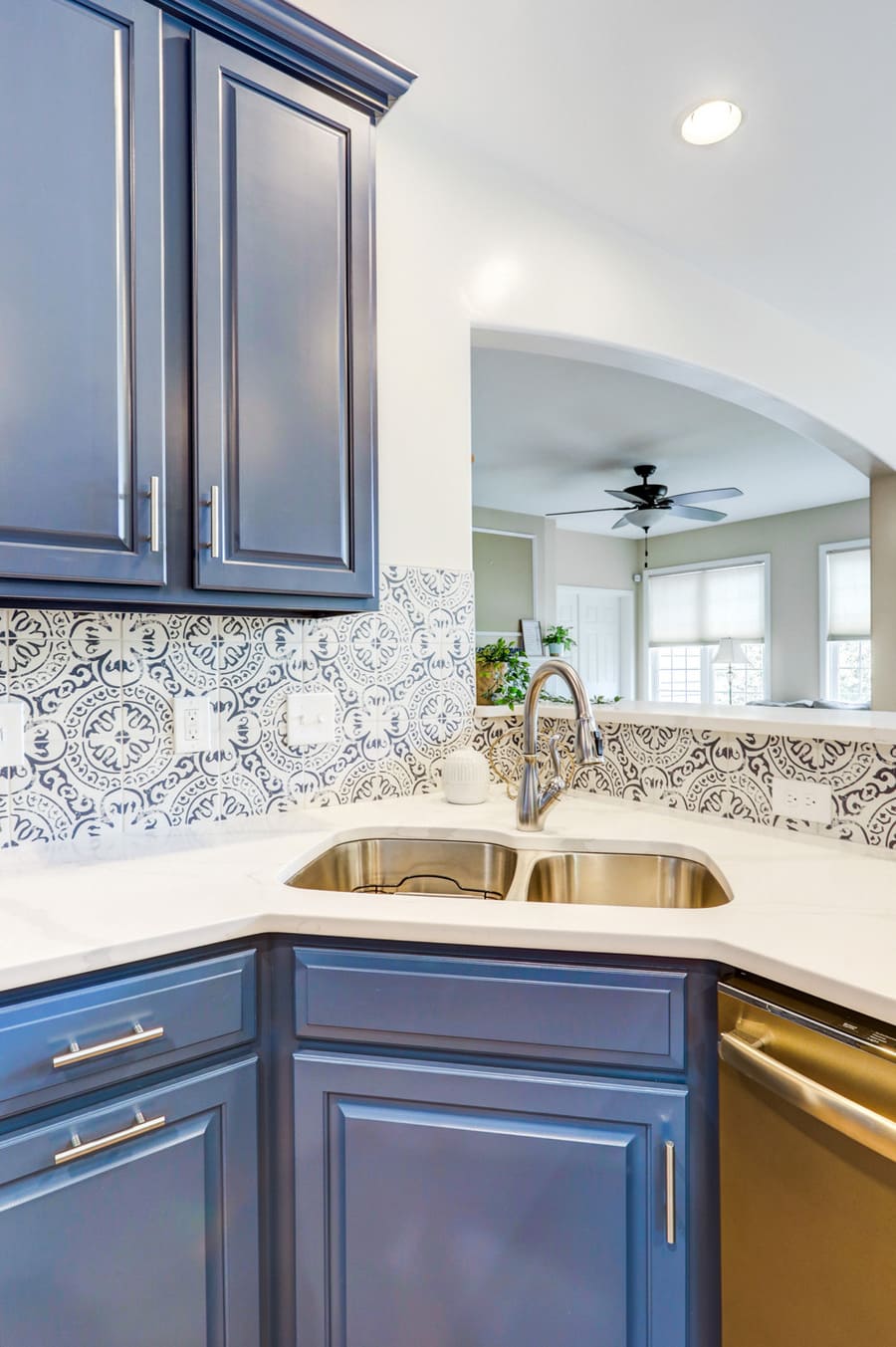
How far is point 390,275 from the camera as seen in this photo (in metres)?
1.84

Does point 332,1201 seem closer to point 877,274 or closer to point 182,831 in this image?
point 182,831

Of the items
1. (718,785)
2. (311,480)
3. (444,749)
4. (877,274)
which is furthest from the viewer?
(877,274)

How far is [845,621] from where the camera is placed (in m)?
6.54

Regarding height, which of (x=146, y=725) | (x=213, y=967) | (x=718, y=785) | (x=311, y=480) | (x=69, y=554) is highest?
(x=311, y=480)

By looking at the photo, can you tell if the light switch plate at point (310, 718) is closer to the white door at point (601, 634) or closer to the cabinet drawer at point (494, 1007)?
the cabinet drawer at point (494, 1007)

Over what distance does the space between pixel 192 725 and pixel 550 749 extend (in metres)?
0.78

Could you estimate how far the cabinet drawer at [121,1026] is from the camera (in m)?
0.89

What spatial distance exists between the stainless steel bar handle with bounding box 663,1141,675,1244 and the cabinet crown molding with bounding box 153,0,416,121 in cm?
189

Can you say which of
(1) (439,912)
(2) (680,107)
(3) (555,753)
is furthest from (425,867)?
(2) (680,107)

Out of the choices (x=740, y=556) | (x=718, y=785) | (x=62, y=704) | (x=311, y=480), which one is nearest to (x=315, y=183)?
(x=311, y=480)

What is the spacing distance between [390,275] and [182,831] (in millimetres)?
1410

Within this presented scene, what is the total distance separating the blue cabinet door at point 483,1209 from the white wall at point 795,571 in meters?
6.50

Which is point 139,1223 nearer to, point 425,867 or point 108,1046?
point 108,1046

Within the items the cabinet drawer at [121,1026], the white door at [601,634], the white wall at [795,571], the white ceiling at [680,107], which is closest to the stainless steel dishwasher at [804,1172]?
the cabinet drawer at [121,1026]
